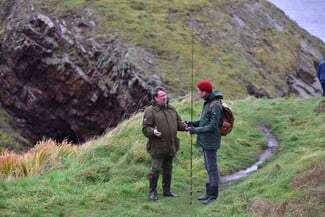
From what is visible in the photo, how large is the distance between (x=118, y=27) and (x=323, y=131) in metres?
22.6

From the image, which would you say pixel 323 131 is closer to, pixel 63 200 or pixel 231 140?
pixel 231 140

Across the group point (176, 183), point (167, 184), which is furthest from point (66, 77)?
point (167, 184)

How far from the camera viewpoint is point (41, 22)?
3675 centimetres

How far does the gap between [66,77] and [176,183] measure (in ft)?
75.6

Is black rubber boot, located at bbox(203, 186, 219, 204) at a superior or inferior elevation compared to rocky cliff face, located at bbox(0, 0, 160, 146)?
superior

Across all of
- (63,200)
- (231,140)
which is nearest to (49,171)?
(63,200)

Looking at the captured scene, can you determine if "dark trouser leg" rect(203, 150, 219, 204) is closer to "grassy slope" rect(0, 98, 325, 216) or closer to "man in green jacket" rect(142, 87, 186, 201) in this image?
"grassy slope" rect(0, 98, 325, 216)

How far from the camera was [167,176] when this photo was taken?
37.7 feet

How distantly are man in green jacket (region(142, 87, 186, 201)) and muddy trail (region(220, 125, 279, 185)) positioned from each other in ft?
7.61

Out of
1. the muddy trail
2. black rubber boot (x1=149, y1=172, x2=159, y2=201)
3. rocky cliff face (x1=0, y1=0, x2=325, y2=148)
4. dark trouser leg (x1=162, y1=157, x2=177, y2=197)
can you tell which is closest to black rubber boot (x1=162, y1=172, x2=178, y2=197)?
dark trouser leg (x1=162, y1=157, x2=177, y2=197)

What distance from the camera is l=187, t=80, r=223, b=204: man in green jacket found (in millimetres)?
10508

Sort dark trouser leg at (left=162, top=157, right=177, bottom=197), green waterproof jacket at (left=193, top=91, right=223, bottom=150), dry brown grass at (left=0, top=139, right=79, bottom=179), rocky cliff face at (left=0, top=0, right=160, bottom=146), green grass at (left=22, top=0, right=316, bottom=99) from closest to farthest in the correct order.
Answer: green waterproof jacket at (left=193, top=91, right=223, bottom=150)
dark trouser leg at (left=162, top=157, right=177, bottom=197)
dry brown grass at (left=0, top=139, right=79, bottom=179)
rocky cliff face at (left=0, top=0, right=160, bottom=146)
green grass at (left=22, top=0, right=316, bottom=99)

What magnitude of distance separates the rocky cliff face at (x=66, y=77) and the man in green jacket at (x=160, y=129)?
66.5ft

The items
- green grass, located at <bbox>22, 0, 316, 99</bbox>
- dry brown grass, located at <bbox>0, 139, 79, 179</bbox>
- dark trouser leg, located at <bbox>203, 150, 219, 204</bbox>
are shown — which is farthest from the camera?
green grass, located at <bbox>22, 0, 316, 99</bbox>
